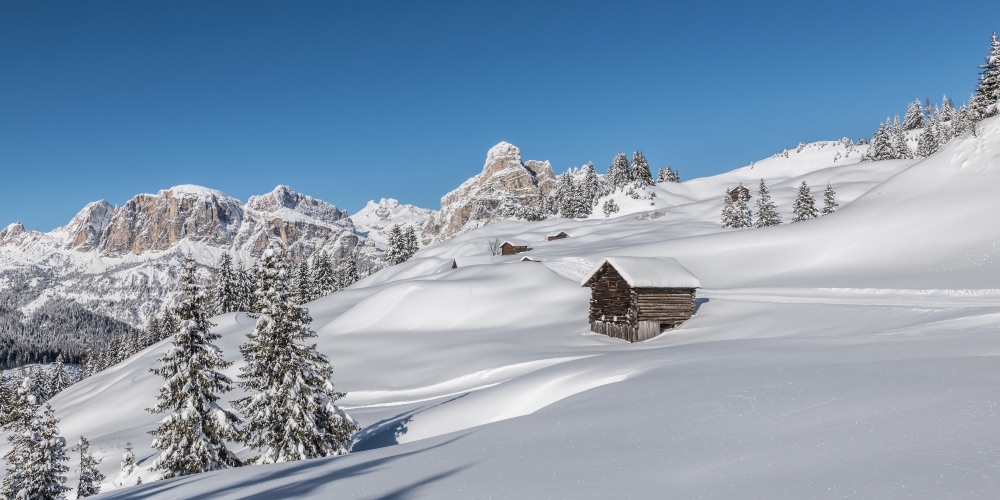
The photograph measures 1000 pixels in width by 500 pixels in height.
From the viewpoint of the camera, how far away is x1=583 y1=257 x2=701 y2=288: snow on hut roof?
30.0m

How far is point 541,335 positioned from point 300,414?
18860 mm

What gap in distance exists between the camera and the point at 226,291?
246 ft

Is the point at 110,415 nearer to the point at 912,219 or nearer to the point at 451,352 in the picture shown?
the point at 451,352

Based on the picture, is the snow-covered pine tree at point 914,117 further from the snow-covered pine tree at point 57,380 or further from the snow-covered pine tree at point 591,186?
the snow-covered pine tree at point 57,380

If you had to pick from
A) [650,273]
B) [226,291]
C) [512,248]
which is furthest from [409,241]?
[650,273]

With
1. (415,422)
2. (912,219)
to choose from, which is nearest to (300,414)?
(415,422)

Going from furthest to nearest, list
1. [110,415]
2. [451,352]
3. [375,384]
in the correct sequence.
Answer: [110,415] < [451,352] < [375,384]

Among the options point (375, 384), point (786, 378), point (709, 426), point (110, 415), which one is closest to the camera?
point (709, 426)

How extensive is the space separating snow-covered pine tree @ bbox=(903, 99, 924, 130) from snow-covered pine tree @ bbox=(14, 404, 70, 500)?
17028 cm

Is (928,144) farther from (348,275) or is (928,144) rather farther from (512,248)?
(348,275)

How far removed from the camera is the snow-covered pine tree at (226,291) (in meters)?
74.6

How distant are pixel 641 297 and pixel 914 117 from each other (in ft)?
488

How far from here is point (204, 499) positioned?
715 cm

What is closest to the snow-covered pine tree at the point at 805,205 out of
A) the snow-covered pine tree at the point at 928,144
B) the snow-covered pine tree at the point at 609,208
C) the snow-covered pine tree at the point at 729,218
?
the snow-covered pine tree at the point at 729,218
